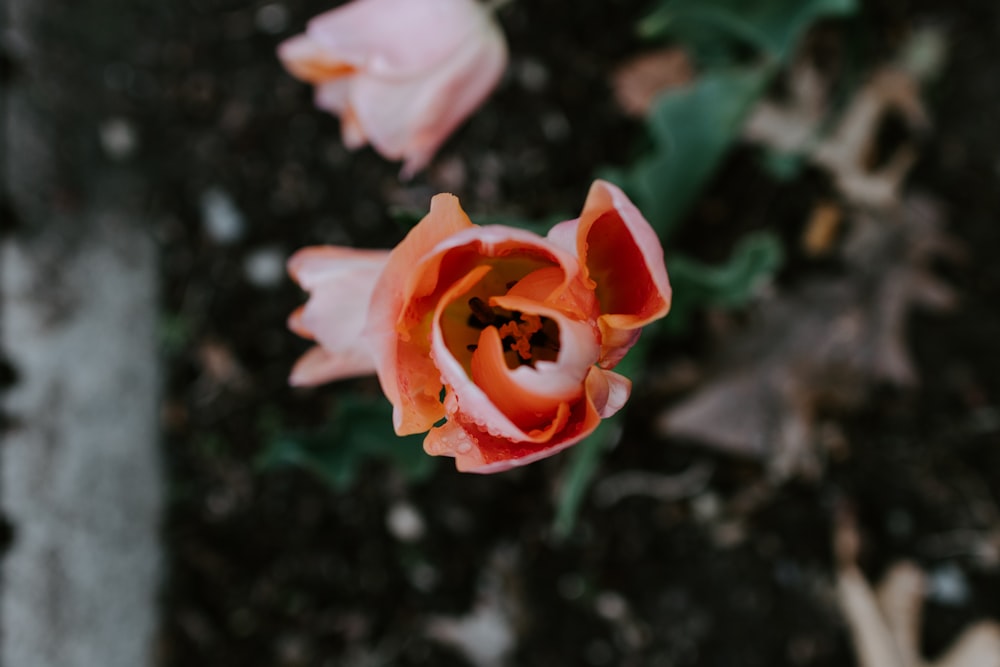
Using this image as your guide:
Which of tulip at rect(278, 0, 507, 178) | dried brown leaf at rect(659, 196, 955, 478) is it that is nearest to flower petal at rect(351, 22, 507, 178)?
tulip at rect(278, 0, 507, 178)

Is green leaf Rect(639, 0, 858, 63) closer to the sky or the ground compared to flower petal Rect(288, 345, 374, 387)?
closer to the sky

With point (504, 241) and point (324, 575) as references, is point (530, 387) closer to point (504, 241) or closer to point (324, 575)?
point (504, 241)

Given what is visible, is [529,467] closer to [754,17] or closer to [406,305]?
[754,17]

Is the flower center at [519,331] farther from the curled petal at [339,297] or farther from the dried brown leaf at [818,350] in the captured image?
the dried brown leaf at [818,350]

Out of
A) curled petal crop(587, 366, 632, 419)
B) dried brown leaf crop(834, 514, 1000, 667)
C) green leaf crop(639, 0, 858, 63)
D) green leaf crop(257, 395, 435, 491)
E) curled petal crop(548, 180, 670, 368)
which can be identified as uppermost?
curled petal crop(548, 180, 670, 368)

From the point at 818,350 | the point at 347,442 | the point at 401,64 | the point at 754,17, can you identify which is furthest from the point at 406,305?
the point at 818,350

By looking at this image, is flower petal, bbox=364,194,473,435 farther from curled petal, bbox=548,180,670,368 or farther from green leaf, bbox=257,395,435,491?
green leaf, bbox=257,395,435,491
